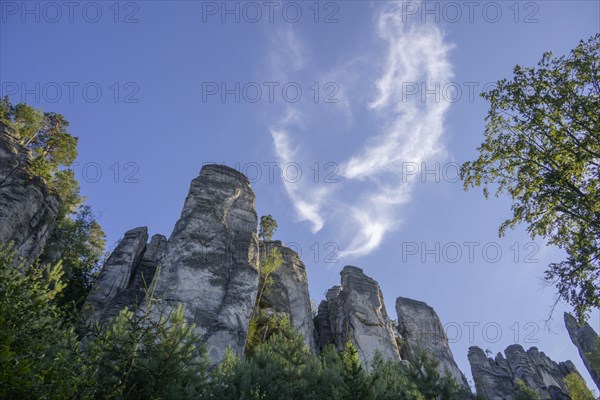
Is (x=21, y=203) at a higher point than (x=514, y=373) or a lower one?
higher

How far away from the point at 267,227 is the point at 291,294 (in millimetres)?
8932

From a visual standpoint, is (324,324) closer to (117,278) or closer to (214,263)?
(214,263)

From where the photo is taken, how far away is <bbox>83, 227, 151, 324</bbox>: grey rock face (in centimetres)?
2675

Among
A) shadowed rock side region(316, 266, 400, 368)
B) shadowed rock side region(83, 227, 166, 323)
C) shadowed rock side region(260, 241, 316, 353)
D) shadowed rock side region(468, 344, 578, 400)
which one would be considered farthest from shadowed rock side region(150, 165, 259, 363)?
shadowed rock side region(468, 344, 578, 400)

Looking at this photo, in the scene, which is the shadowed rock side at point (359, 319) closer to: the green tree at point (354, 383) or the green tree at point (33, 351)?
the green tree at point (354, 383)

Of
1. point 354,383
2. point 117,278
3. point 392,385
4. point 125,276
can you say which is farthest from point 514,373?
point 117,278

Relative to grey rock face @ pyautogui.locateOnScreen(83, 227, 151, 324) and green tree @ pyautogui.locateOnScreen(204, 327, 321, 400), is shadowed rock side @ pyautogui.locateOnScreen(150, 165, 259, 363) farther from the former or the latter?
green tree @ pyautogui.locateOnScreen(204, 327, 321, 400)

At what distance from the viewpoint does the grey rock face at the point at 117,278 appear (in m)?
26.8

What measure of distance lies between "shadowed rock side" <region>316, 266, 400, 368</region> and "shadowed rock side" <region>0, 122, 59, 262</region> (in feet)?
80.3

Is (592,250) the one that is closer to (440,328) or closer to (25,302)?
(25,302)

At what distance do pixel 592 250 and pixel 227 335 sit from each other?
18758mm

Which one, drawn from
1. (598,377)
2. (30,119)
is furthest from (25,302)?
(598,377)

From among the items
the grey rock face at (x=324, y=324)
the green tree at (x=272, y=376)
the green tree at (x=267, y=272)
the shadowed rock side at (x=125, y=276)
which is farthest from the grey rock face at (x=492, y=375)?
the shadowed rock side at (x=125, y=276)

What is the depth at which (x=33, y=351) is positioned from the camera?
335 inches
